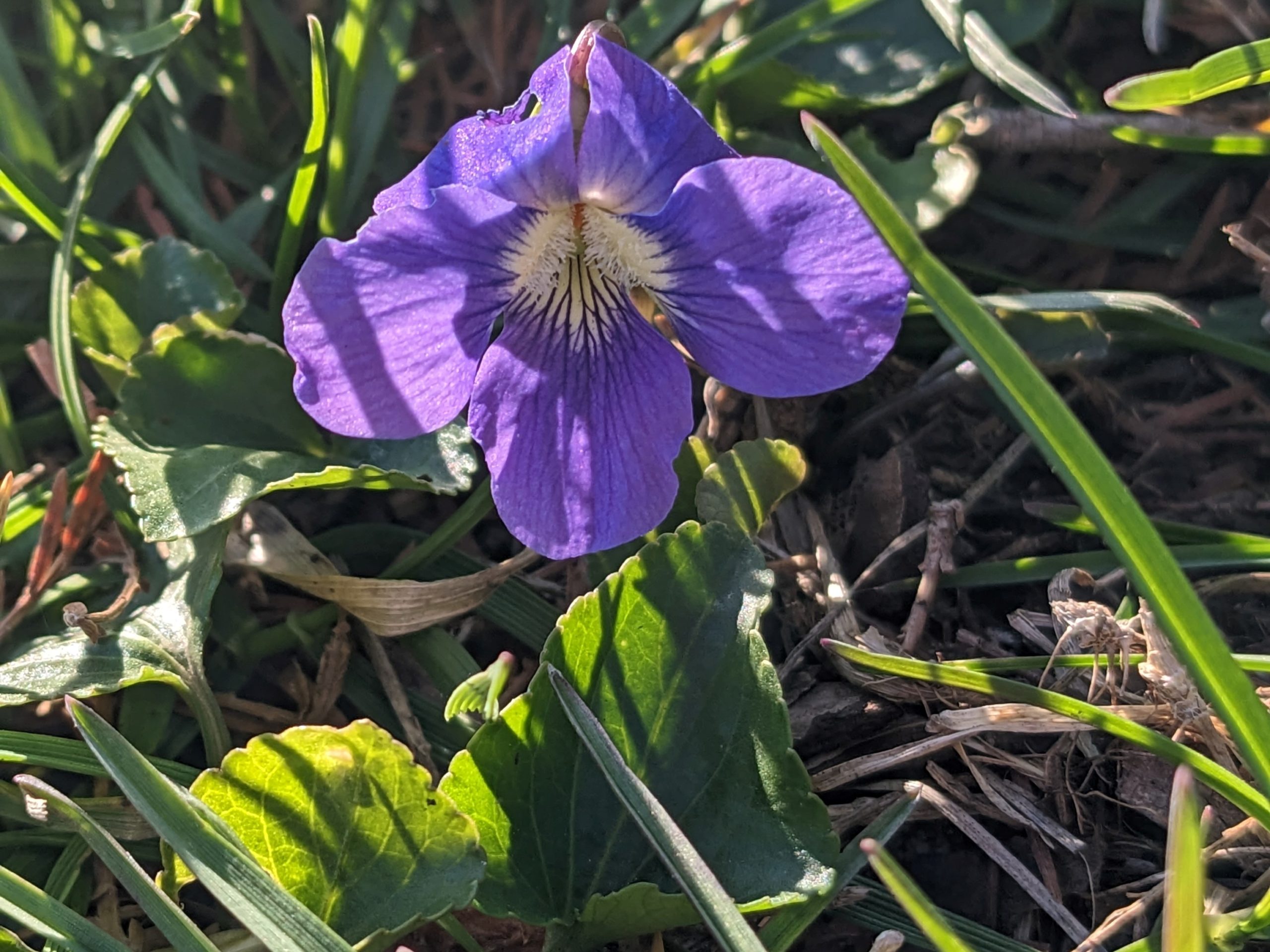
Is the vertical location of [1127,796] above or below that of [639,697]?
below

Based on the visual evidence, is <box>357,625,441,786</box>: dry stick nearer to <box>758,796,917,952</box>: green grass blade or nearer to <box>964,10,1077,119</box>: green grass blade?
<box>758,796,917,952</box>: green grass blade

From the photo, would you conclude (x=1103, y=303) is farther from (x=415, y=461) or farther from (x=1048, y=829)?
(x=415, y=461)

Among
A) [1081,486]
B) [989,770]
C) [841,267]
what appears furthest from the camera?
[989,770]

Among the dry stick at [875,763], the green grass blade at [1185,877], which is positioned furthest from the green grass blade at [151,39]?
the green grass blade at [1185,877]

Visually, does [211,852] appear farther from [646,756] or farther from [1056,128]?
[1056,128]

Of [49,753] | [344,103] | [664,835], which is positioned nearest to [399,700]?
[49,753]

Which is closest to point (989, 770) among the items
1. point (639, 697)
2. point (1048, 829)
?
point (1048, 829)

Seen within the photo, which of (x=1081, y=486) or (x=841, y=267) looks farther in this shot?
(x=841, y=267)
